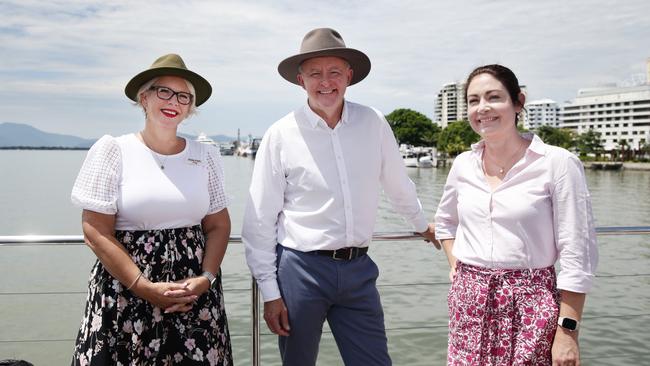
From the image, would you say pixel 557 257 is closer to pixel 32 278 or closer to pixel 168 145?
pixel 168 145

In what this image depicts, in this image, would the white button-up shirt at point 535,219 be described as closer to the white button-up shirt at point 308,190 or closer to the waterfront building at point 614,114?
the white button-up shirt at point 308,190

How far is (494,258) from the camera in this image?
2.10 metres

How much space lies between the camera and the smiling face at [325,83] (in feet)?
8.01

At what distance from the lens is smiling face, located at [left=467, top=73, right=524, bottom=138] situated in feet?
7.00

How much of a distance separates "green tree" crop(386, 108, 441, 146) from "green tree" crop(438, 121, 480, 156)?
4.91 metres

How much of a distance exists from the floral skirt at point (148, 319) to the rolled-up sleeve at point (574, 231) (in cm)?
138

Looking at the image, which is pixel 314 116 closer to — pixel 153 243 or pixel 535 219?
pixel 153 243

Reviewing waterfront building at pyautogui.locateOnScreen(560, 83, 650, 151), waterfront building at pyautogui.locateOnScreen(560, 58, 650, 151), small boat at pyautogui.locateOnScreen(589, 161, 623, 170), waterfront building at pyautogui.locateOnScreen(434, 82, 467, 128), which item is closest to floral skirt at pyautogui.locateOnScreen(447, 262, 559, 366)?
small boat at pyautogui.locateOnScreen(589, 161, 623, 170)

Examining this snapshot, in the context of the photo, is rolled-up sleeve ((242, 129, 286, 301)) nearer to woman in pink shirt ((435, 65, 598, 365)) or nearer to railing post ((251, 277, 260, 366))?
railing post ((251, 277, 260, 366))

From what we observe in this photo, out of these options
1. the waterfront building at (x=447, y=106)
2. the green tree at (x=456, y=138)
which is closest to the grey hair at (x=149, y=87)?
the green tree at (x=456, y=138)

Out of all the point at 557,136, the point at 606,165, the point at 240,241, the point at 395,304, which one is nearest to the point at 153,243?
the point at 240,241

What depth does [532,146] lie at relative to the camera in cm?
210

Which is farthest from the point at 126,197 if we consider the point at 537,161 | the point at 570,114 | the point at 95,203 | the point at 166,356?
the point at 570,114

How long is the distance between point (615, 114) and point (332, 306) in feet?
427
